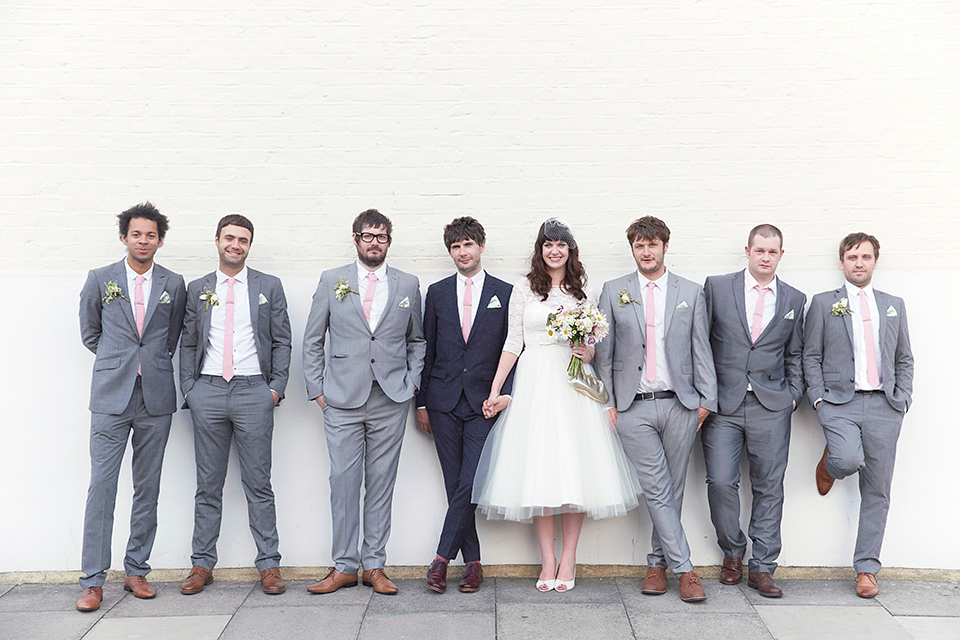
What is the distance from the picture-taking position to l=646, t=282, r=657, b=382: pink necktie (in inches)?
174

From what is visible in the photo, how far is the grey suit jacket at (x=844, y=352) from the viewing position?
445 centimetres

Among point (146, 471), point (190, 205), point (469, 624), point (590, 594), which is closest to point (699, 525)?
point (590, 594)

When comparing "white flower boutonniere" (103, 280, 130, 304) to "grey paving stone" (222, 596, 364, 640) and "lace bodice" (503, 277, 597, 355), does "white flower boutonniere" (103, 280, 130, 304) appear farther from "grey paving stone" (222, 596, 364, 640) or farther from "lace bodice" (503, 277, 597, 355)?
"lace bodice" (503, 277, 597, 355)

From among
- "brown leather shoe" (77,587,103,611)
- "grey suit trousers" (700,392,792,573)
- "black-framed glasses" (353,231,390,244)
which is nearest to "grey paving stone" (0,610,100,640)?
"brown leather shoe" (77,587,103,611)

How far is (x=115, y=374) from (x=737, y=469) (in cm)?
364

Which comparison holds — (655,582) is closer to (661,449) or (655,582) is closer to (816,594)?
(661,449)

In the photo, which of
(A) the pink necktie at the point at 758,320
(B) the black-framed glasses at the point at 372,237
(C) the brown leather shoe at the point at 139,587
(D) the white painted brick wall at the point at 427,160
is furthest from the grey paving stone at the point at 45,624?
(A) the pink necktie at the point at 758,320

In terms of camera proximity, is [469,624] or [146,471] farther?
[146,471]

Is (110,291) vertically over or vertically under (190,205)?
under

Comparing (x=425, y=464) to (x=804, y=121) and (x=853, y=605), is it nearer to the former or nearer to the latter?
(x=853, y=605)

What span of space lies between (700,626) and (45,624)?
11.2 feet

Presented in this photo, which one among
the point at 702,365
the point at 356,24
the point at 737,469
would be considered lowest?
the point at 737,469

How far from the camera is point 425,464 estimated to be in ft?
15.9

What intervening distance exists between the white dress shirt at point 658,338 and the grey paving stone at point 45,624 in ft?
10.7
